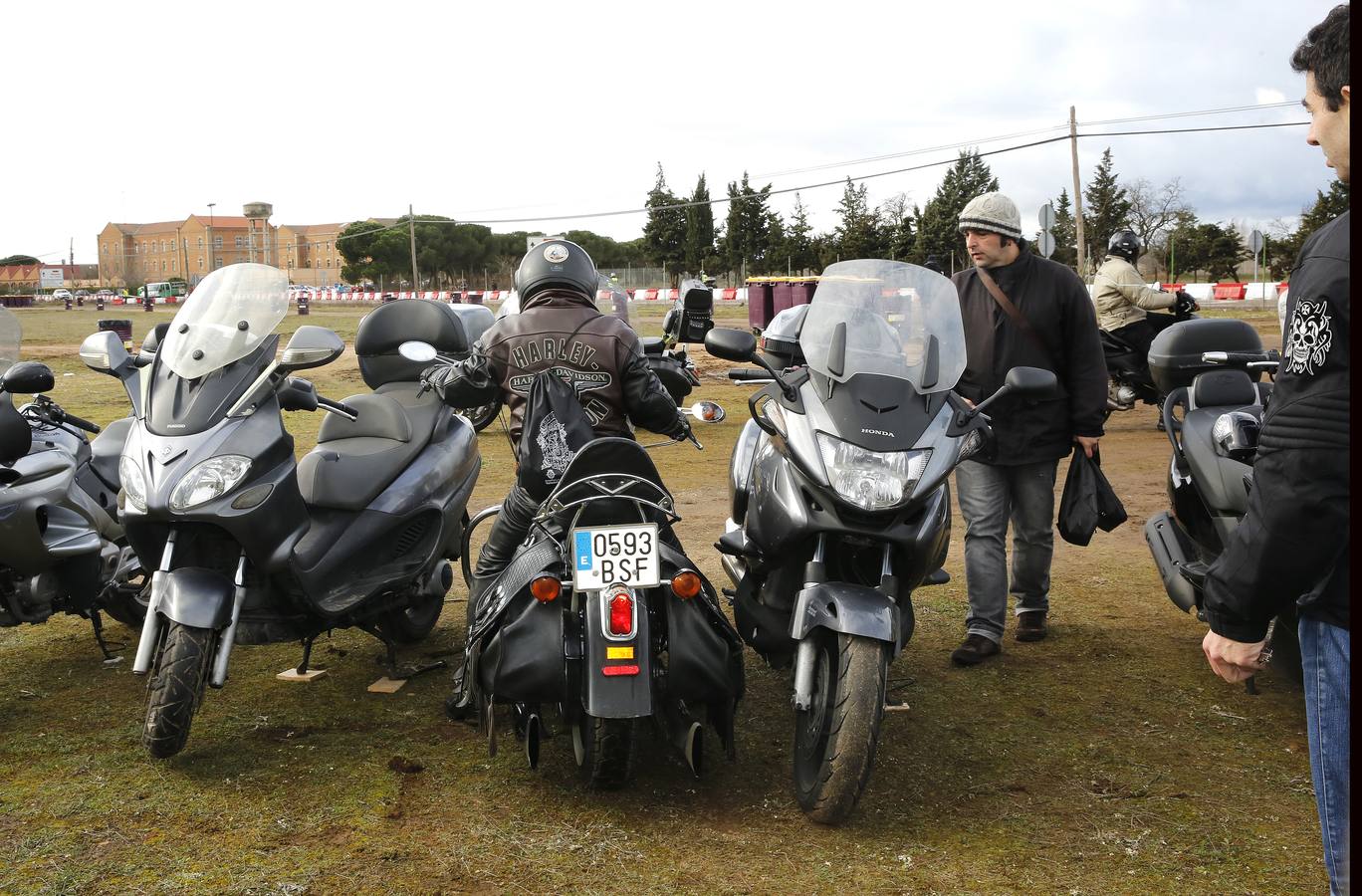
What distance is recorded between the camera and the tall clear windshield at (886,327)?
12.5ft

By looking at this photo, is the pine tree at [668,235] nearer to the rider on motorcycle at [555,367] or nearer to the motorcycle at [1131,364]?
the motorcycle at [1131,364]

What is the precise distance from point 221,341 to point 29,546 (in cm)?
114

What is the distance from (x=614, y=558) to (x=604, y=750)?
564 mm

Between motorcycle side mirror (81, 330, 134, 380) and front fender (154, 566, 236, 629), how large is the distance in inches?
37.5

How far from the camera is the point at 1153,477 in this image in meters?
9.32

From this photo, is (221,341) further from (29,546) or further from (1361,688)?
(1361,688)

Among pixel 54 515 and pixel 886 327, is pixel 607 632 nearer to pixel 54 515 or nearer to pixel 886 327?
pixel 886 327

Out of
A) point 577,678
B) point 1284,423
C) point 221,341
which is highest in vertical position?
point 221,341

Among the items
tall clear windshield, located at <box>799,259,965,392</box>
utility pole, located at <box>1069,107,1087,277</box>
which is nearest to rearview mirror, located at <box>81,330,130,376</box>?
tall clear windshield, located at <box>799,259,965,392</box>

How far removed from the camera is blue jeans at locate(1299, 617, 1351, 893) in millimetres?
1937

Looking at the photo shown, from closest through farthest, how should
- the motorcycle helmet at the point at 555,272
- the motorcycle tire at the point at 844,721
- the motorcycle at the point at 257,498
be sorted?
the motorcycle tire at the point at 844,721
the motorcycle at the point at 257,498
the motorcycle helmet at the point at 555,272

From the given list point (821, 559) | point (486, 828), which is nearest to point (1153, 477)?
point (821, 559)

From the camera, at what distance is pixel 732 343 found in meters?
3.97

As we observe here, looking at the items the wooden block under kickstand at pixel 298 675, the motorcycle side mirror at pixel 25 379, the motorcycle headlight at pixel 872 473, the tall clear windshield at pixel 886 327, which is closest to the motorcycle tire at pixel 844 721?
the motorcycle headlight at pixel 872 473
